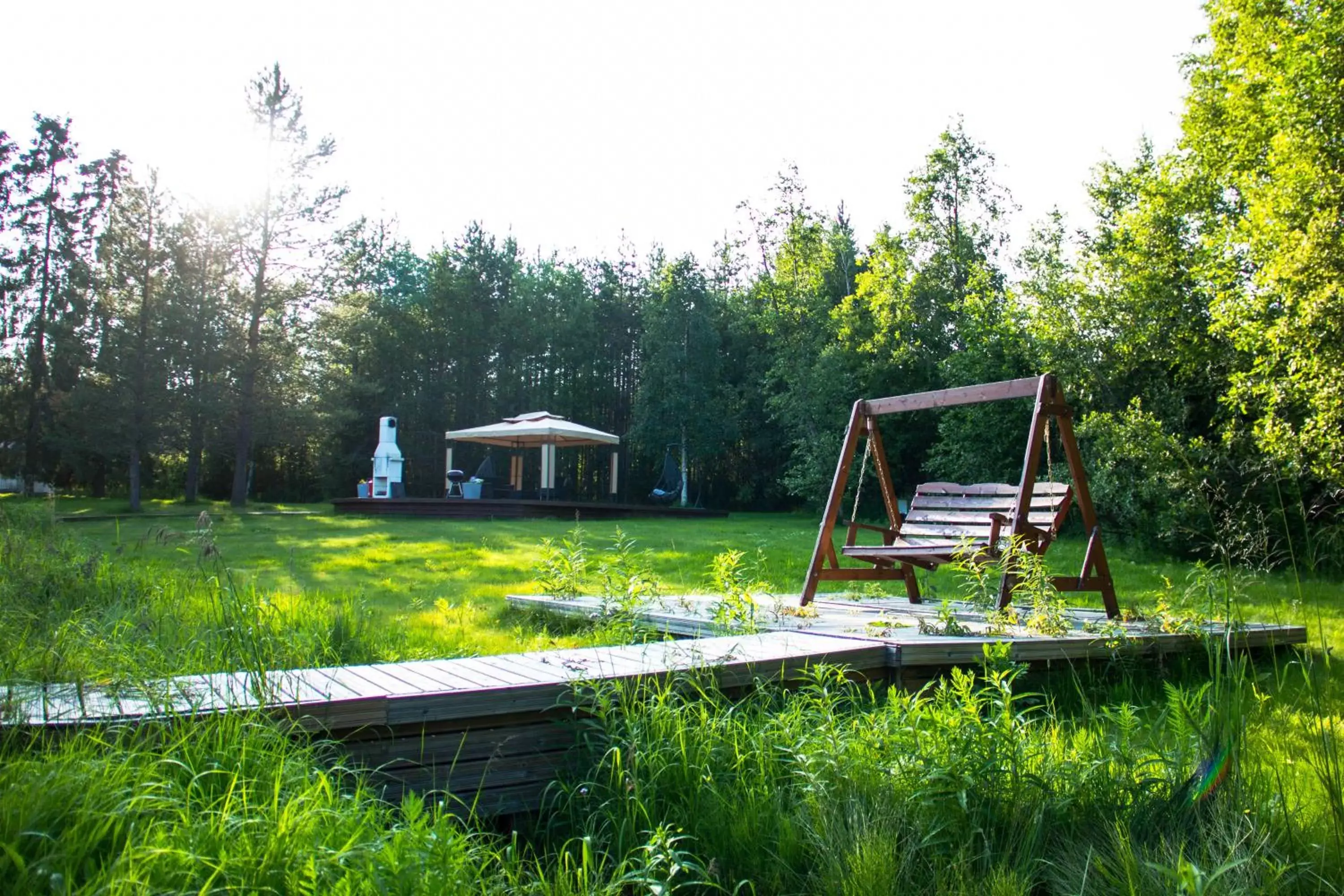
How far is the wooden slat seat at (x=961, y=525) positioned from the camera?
16.3 feet

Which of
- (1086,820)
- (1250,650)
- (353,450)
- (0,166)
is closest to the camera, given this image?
(1086,820)

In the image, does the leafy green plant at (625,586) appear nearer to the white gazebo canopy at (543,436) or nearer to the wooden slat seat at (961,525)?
the wooden slat seat at (961,525)

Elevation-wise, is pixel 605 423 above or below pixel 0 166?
below

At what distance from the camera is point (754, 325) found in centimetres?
2445

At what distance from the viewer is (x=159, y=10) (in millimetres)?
3338

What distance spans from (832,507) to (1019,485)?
3.36ft

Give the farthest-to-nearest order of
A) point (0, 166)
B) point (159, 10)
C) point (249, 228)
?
point (0, 166)
point (249, 228)
point (159, 10)

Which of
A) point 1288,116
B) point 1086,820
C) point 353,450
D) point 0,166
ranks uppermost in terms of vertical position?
point 0,166

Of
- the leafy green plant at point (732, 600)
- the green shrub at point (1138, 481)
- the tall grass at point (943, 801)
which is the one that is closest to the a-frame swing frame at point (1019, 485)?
the leafy green plant at point (732, 600)

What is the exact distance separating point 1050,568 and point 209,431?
1824cm

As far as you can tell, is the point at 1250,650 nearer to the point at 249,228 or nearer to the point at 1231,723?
the point at 1231,723

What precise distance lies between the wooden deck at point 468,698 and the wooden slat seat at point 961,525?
1.23 metres

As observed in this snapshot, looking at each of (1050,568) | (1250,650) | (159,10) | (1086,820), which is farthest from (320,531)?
(1086,820)

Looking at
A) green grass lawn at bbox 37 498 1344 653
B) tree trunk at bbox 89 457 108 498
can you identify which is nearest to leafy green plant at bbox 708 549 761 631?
green grass lawn at bbox 37 498 1344 653
